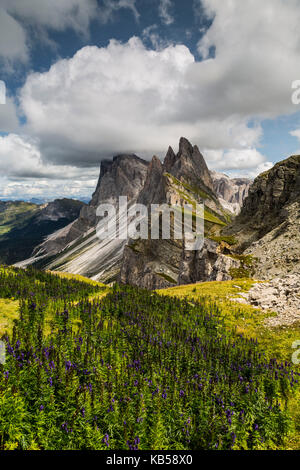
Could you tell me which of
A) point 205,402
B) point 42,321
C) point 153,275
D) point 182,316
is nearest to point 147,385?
point 205,402

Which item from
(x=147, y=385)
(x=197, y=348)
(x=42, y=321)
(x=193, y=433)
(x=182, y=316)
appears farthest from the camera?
(x=182, y=316)

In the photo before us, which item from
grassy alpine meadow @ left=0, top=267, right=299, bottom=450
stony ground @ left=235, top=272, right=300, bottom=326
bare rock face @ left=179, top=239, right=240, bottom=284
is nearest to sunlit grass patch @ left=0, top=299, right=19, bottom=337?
grassy alpine meadow @ left=0, top=267, right=299, bottom=450

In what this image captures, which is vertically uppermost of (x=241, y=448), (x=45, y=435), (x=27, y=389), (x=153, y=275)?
(x=27, y=389)

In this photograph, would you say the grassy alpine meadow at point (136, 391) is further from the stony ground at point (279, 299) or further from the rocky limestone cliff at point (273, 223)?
the rocky limestone cliff at point (273, 223)

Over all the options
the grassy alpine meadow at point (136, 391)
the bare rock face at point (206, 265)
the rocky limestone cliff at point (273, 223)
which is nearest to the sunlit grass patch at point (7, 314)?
the grassy alpine meadow at point (136, 391)

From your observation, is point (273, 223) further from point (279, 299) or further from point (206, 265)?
point (279, 299)

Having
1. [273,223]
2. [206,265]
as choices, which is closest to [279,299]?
[273,223]
